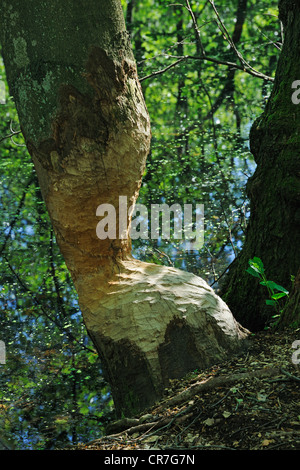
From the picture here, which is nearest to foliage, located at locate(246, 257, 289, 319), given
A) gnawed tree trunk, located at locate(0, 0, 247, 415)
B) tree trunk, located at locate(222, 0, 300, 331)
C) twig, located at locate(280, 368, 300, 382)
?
tree trunk, located at locate(222, 0, 300, 331)

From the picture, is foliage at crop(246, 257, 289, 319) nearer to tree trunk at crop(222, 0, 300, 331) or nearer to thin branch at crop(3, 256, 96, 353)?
tree trunk at crop(222, 0, 300, 331)

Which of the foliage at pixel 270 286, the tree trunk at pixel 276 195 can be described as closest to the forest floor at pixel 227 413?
the foliage at pixel 270 286

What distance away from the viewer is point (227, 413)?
7.93ft

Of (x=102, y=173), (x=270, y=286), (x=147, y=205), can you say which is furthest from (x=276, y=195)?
(x=147, y=205)

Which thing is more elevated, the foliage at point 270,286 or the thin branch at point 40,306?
the foliage at point 270,286

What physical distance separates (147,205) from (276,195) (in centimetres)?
367

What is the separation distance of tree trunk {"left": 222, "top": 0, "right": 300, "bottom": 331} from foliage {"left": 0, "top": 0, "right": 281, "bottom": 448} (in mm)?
1098

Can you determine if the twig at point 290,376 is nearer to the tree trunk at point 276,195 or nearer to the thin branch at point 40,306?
the tree trunk at point 276,195

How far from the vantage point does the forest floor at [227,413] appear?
226 cm

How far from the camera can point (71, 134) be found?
9.52 feet

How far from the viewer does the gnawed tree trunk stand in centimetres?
287

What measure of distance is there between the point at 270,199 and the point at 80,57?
65.4 inches

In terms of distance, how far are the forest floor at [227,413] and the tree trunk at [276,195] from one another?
31.5 inches
